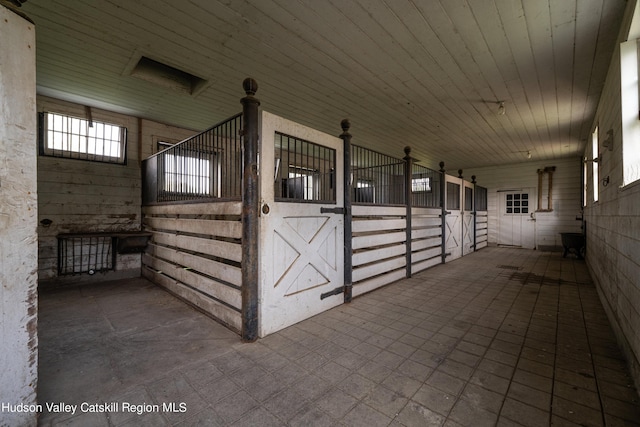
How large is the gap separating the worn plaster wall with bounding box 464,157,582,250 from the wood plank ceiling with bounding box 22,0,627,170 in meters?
4.06

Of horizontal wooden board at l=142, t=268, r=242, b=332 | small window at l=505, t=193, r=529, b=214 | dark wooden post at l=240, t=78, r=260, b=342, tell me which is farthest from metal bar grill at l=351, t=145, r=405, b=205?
small window at l=505, t=193, r=529, b=214

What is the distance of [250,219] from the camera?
2.24 metres

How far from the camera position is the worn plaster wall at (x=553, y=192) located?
Answer: 25.4ft

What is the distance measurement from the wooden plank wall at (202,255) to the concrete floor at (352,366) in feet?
0.74

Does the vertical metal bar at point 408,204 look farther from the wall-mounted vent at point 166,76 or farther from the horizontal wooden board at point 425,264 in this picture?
the wall-mounted vent at point 166,76

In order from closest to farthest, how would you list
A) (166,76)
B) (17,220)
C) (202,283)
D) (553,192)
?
(17,220) < (202,283) < (166,76) < (553,192)

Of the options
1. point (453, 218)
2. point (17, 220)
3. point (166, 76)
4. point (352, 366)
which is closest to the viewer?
point (17, 220)

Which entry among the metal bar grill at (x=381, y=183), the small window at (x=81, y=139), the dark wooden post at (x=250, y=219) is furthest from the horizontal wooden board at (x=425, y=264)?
the small window at (x=81, y=139)

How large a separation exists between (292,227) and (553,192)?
9.43 m

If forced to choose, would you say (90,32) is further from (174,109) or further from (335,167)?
(335,167)

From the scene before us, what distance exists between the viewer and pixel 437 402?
1.48 m

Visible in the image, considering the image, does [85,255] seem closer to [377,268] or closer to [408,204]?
[377,268]

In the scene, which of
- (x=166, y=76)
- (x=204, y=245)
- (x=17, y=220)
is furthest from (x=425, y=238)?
(x=17, y=220)

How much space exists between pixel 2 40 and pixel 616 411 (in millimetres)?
3626
